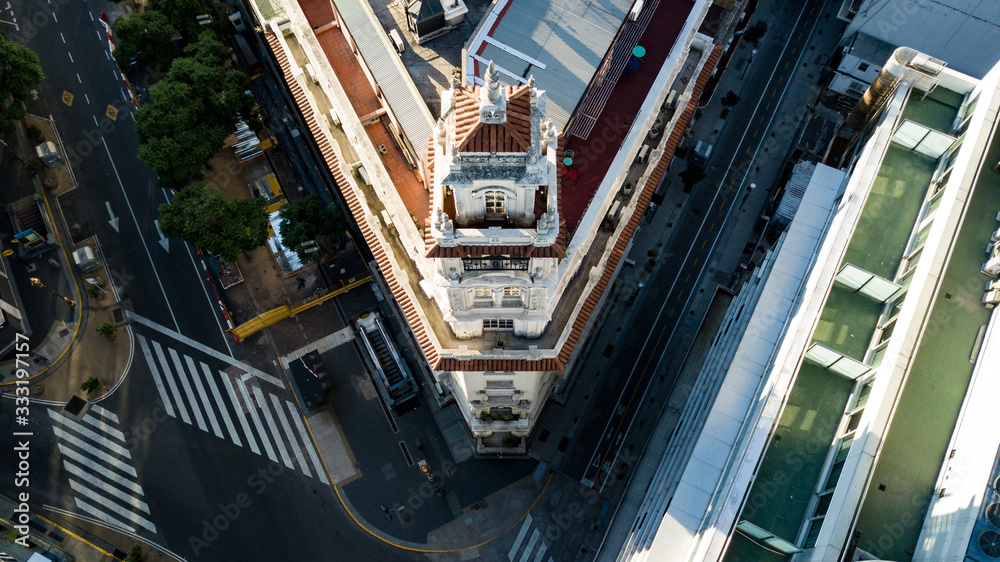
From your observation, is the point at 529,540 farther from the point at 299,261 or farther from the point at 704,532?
the point at 299,261

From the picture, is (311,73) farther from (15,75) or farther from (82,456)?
(82,456)

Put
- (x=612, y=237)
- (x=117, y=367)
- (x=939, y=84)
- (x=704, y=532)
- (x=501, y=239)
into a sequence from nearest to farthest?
(x=501, y=239), (x=704, y=532), (x=612, y=237), (x=939, y=84), (x=117, y=367)

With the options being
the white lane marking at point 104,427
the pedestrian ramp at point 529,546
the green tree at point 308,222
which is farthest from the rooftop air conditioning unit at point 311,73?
the pedestrian ramp at point 529,546

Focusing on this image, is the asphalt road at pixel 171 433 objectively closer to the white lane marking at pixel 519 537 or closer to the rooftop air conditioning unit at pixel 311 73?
the white lane marking at pixel 519 537

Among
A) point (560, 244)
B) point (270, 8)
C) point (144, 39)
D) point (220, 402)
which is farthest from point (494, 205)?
point (144, 39)

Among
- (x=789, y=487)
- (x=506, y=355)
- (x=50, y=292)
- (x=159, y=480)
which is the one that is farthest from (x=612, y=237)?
(x=50, y=292)

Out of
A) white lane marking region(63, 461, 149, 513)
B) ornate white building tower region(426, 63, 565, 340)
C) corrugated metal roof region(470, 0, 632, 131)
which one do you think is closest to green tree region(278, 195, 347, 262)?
corrugated metal roof region(470, 0, 632, 131)
